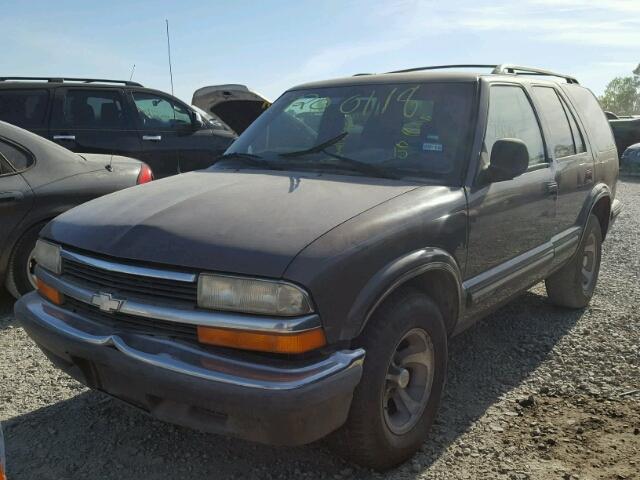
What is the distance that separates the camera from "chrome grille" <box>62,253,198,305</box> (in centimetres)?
233

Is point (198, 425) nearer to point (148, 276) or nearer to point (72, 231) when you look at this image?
point (148, 276)

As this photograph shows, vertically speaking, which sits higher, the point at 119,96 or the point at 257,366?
the point at 119,96

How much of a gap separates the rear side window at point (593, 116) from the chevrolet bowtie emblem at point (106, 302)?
3883 mm

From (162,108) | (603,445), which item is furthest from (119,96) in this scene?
(603,445)

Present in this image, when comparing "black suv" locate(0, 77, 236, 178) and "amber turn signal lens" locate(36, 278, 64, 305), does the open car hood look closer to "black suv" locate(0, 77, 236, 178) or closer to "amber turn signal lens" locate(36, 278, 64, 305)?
"black suv" locate(0, 77, 236, 178)

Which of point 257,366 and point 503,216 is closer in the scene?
point 257,366

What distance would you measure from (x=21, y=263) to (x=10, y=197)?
50 centimetres

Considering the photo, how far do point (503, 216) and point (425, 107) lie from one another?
0.75 m

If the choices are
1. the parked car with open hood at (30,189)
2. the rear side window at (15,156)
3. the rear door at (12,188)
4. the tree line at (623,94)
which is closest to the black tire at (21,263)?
the parked car with open hood at (30,189)

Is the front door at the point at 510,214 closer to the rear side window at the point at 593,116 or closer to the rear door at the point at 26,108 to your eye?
the rear side window at the point at 593,116

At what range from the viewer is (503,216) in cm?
340

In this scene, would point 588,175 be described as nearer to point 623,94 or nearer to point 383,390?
point 383,390

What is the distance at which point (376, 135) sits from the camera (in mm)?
3418

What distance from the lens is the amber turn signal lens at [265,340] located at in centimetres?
220
